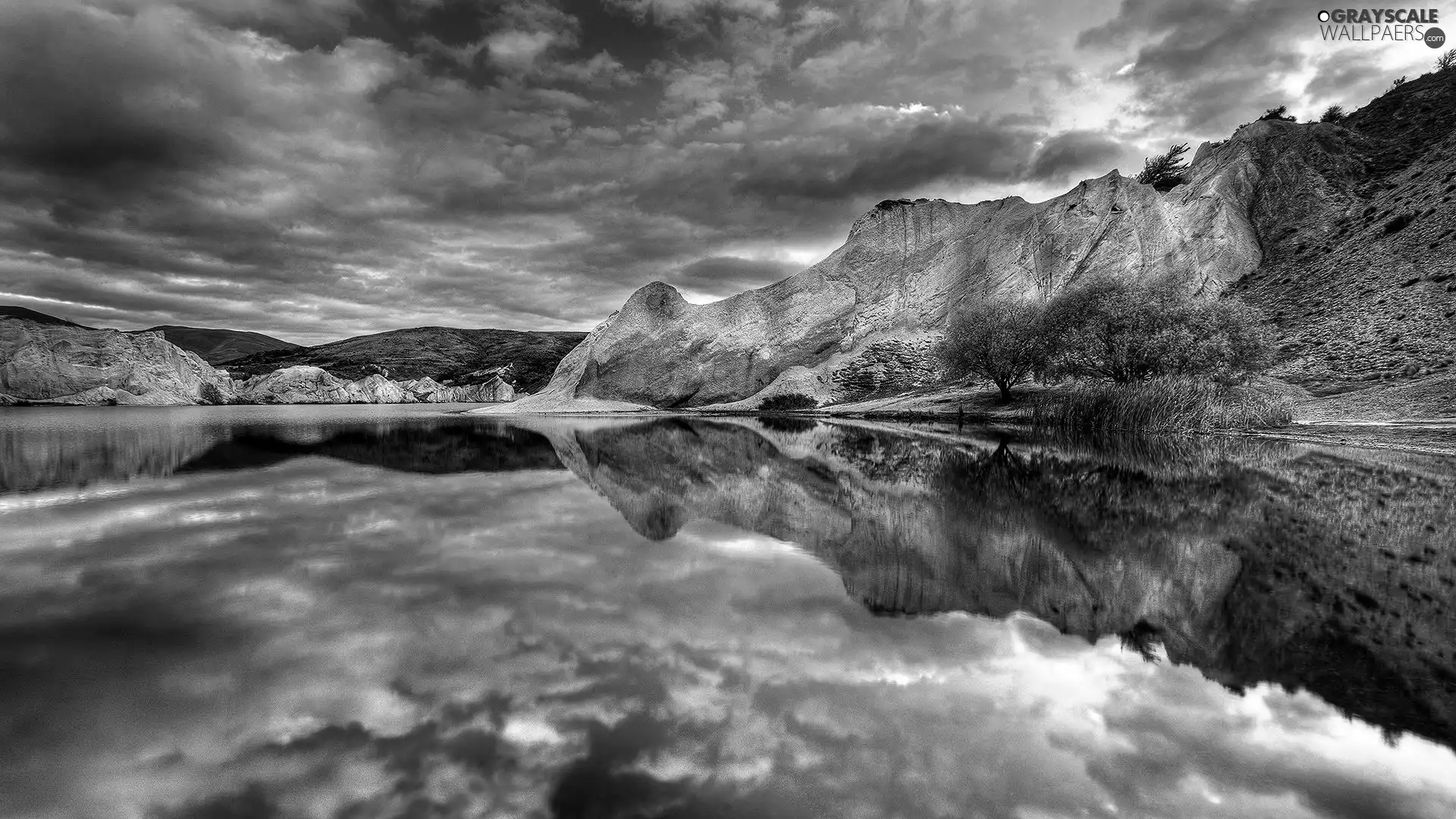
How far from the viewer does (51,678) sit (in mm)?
4105

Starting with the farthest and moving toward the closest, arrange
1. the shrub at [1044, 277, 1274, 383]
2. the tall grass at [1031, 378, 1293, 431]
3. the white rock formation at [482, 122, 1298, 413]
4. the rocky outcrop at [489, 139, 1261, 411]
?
the white rock formation at [482, 122, 1298, 413]
the rocky outcrop at [489, 139, 1261, 411]
the shrub at [1044, 277, 1274, 383]
the tall grass at [1031, 378, 1293, 431]

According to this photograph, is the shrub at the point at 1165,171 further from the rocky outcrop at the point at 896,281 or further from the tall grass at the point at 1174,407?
the tall grass at the point at 1174,407

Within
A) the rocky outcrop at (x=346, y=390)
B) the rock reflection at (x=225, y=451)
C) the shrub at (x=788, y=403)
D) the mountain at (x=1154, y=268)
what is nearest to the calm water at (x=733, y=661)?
the rock reflection at (x=225, y=451)

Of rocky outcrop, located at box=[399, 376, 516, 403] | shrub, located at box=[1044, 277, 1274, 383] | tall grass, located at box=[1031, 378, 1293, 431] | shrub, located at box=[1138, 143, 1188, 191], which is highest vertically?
shrub, located at box=[1138, 143, 1188, 191]

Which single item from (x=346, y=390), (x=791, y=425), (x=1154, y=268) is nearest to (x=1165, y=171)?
(x=1154, y=268)

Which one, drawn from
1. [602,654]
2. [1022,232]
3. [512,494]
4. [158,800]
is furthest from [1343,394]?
[158,800]

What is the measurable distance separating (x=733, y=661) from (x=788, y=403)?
48.1 m

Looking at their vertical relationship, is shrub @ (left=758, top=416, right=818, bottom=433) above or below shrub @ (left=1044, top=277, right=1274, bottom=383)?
below

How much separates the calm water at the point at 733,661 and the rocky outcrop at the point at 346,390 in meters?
143

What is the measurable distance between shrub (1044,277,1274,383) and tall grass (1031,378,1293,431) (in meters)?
1.32

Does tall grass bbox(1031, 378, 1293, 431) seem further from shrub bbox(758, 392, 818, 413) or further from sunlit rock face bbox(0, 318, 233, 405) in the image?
sunlit rock face bbox(0, 318, 233, 405)

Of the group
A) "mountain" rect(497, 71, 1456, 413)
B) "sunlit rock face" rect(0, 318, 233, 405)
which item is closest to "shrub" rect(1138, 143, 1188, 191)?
"mountain" rect(497, 71, 1456, 413)

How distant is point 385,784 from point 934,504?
8880mm

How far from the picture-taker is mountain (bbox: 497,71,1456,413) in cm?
3884
